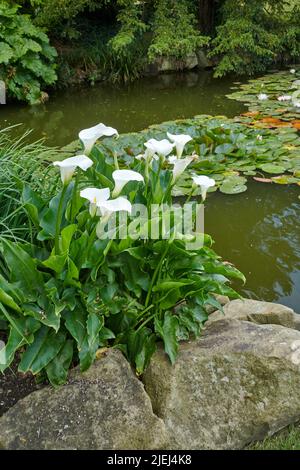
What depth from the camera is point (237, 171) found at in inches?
178

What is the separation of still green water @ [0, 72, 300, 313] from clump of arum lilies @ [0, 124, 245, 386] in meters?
1.14

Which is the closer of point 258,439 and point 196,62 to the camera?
point 258,439

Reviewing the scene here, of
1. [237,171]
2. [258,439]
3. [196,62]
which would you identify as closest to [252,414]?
[258,439]

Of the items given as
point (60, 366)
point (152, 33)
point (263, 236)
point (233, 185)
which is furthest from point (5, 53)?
point (60, 366)

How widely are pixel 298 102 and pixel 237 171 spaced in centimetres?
213

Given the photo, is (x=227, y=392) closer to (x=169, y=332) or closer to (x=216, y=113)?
(x=169, y=332)

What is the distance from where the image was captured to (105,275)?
1.95 m

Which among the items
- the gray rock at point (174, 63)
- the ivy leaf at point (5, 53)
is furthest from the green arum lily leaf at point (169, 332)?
the gray rock at point (174, 63)

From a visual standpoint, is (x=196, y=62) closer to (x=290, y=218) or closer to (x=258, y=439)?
(x=290, y=218)

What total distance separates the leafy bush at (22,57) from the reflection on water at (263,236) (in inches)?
179

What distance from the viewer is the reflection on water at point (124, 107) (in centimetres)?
668

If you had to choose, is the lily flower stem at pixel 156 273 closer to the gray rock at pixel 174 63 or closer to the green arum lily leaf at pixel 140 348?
the green arum lily leaf at pixel 140 348

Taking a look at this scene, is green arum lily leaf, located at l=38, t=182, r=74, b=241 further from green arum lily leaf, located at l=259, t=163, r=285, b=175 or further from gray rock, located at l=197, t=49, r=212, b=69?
gray rock, located at l=197, t=49, r=212, b=69
